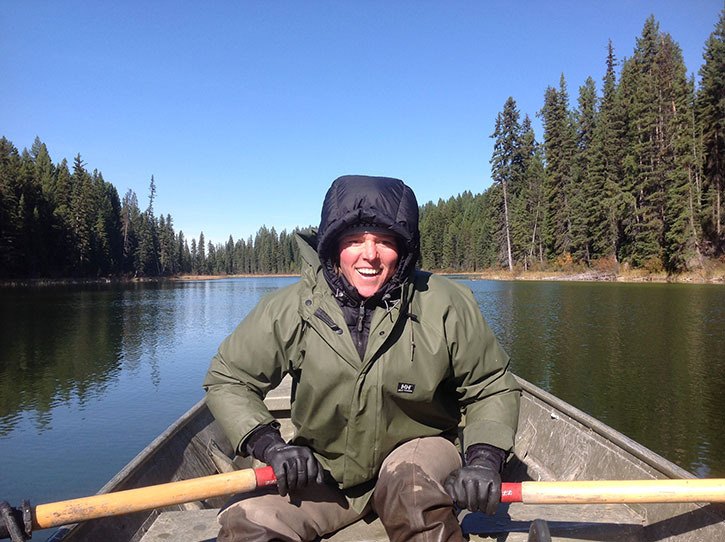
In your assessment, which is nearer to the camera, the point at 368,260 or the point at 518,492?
the point at 518,492

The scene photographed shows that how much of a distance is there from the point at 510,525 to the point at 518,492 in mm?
559

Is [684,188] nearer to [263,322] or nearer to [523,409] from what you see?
[523,409]

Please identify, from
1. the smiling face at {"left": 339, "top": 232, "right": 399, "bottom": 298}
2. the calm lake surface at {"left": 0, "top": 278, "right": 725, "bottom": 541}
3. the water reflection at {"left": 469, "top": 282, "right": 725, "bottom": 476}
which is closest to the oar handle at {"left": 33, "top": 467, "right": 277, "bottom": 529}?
the smiling face at {"left": 339, "top": 232, "right": 399, "bottom": 298}

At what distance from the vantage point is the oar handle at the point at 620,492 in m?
2.44

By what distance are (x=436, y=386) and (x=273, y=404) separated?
385 centimetres

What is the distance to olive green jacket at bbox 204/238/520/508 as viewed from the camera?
247 cm

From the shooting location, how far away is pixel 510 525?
2865mm

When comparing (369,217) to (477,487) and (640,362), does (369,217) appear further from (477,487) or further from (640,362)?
(640,362)

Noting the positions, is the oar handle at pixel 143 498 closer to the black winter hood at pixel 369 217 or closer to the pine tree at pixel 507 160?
the black winter hood at pixel 369 217

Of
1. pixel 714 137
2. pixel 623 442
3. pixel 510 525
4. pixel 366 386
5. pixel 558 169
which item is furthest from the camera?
pixel 558 169

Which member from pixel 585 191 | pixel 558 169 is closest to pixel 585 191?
pixel 585 191

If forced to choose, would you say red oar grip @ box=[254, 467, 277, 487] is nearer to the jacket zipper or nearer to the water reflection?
the jacket zipper

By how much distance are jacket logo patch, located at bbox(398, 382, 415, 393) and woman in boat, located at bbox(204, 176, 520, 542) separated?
0.5 inches

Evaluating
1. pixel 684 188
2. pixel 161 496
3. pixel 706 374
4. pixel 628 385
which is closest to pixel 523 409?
pixel 161 496
